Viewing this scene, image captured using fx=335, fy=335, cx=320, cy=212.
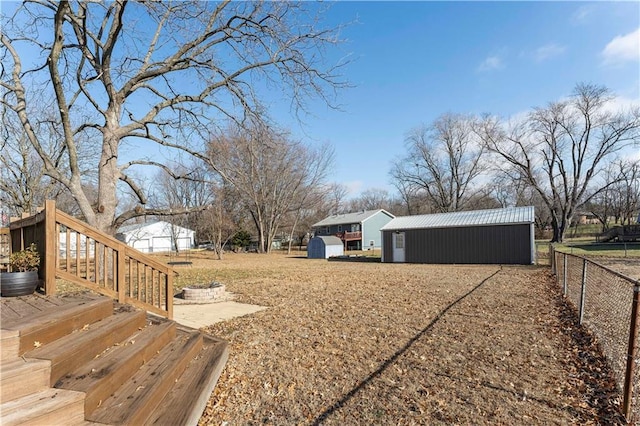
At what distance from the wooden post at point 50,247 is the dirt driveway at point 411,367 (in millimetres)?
2375

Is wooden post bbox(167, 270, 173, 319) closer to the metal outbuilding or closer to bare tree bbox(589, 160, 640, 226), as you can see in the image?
the metal outbuilding

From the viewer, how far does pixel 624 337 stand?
4.38m

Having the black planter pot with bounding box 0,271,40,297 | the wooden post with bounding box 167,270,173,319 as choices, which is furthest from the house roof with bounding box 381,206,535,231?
the black planter pot with bounding box 0,271,40,297

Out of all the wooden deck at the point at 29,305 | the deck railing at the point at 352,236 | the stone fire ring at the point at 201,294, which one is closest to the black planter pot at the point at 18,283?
the wooden deck at the point at 29,305

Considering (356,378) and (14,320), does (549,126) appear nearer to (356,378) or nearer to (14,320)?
(356,378)

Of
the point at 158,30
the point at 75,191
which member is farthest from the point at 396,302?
the point at 158,30

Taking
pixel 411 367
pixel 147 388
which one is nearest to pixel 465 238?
pixel 411 367

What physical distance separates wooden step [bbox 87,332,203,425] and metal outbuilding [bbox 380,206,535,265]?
18.2 m

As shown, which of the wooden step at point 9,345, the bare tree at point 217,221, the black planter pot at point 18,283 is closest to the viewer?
the wooden step at point 9,345

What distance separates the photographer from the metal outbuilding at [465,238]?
1788cm

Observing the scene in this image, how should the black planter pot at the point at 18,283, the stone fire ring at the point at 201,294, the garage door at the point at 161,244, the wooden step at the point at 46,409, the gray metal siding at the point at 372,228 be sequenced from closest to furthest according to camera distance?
the wooden step at the point at 46,409, the black planter pot at the point at 18,283, the stone fire ring at the point at 201,294, the gray metal siding at the point at 372,228, the garage door at the point at 161,244

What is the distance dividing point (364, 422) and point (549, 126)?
4006 cm

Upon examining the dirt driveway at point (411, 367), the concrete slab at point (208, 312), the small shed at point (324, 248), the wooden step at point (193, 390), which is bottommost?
the small shed at point (324, 248)

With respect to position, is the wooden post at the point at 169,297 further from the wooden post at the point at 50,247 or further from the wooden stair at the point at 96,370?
the wooden post at the point at 50,247
